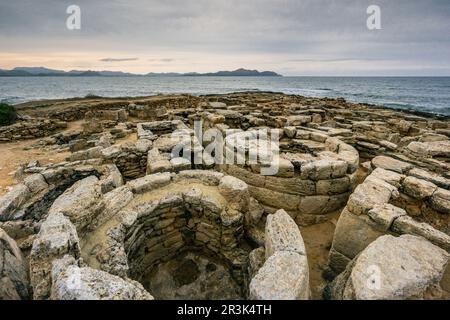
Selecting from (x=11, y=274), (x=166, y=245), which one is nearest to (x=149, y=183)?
(x=166, y=245)

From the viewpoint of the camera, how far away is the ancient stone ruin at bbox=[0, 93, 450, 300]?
2689mm

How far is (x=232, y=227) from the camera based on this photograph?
464 centimetres

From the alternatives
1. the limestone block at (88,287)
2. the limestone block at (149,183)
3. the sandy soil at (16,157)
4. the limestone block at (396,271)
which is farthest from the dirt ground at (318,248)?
the sandy soil at (16,157)

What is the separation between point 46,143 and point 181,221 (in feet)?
34.8

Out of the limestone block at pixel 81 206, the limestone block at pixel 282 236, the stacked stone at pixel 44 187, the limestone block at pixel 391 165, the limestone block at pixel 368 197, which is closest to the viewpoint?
the limestone block at pixel 282 236

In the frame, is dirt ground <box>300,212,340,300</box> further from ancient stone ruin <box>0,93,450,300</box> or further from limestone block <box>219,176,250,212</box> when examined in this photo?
limestone block <box>219,176,250,212</box>

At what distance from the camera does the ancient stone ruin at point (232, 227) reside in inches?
106

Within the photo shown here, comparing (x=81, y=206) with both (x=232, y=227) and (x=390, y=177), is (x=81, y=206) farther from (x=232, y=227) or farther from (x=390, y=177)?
(x=390, y=177)

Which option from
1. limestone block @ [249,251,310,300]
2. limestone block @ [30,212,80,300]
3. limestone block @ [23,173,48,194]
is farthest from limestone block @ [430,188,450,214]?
limestone block @ [23,173,48,194]

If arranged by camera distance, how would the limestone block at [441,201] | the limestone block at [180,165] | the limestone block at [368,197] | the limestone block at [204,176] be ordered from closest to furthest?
the limestone block at [368,197] → the limestone block at [441,201] → the limestone block at [204,176] → the limestone block at [180,165]

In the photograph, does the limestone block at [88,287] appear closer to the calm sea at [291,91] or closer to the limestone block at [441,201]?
the limestone block at [441,201]
